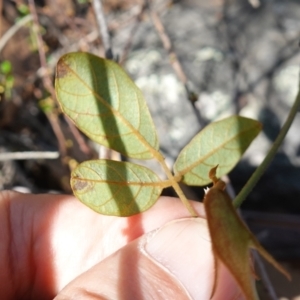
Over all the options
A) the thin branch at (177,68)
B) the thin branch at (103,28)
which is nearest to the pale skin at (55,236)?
the thin branch at (177,68)

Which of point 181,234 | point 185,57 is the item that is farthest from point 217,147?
point 185,57

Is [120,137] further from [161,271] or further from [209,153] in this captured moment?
[161,271]

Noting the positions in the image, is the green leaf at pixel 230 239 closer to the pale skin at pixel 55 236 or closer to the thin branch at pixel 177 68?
the pale skin at pixel 55 236

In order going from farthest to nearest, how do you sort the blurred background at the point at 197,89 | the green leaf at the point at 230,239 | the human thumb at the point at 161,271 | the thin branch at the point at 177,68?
the blurred background at the point at 197,89, the thin branch at the point at 177,68, the human thumb at the point at 161,271, the green leaf at the point at 230,239

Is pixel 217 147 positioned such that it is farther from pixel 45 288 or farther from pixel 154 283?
pixel 45 288

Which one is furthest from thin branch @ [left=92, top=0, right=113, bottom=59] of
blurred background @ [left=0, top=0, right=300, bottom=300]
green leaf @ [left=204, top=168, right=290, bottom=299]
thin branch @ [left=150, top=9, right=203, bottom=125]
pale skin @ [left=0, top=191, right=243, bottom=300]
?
blurred background @ [left=0, top=0, right=300, bottom=300]

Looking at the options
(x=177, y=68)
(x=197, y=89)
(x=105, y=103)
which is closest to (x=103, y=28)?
(x=177, y=68)
